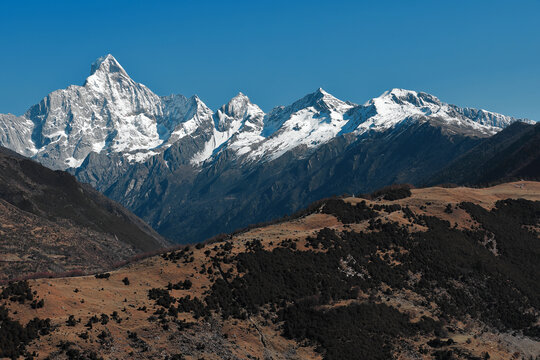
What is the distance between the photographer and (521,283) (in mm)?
125188

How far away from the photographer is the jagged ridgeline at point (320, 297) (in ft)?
266

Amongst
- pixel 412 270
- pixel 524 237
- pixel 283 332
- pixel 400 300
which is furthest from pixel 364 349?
pixel 524 237

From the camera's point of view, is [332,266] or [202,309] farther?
[332,266]

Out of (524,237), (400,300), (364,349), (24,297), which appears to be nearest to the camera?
(24,297)

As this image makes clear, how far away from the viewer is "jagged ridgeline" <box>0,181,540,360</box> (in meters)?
81.1

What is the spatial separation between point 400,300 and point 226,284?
3703cm

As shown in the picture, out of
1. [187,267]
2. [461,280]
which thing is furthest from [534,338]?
[187,267]

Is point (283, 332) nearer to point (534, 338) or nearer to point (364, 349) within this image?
point (364, 349)

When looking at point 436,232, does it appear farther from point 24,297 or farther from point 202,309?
point 24,297

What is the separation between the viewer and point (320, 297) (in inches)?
4065

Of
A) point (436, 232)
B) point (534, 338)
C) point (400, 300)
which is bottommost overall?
point (534, 338)

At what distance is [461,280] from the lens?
12256cm

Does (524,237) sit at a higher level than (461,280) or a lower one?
higher

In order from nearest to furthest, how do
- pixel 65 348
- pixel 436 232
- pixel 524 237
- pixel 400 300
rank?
pixel 65 348
pixel 400 300
pixel 436 232
pixel 524 237
